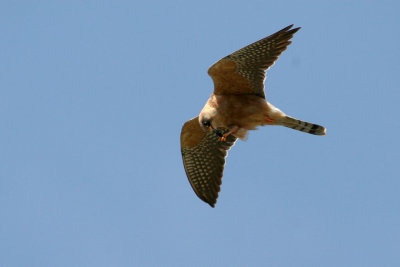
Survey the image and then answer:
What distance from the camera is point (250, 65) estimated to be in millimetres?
11297

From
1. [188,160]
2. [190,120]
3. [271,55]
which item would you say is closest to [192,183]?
[188,160]

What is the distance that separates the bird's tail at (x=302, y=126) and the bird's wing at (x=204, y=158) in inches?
56.0

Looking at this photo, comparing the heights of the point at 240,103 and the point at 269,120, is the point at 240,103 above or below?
above

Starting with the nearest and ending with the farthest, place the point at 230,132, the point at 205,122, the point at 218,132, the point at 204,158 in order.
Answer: the point at 205,122
the point at 230,132
the point at 218,132
the point at 204,158

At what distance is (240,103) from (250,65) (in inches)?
29.2

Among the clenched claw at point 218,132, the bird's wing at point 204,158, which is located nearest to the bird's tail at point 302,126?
the clenched claw at point 218,132

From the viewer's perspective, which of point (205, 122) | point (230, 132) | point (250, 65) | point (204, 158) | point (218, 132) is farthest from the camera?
point (204, 158)

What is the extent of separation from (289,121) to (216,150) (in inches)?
72.2

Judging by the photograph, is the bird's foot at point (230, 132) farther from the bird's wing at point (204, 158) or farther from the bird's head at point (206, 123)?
the bird's wing at point (204, 158)

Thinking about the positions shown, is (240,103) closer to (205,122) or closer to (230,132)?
(230,132)

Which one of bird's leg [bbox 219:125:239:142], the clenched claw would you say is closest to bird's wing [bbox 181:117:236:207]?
the clenched claw

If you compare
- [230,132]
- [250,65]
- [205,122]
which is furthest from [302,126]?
[205,122]

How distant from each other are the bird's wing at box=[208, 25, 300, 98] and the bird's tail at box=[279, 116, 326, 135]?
62 centimetres

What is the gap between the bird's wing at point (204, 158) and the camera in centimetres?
1255
